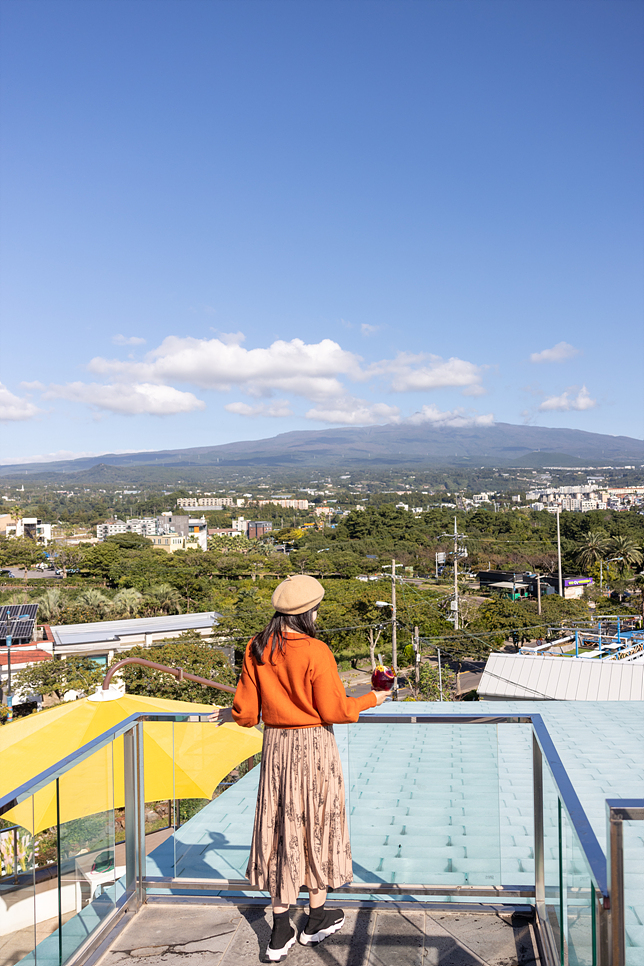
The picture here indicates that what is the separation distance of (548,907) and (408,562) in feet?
166

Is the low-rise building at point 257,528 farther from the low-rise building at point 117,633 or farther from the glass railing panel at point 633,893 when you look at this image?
the glass railing panel at point 633,893

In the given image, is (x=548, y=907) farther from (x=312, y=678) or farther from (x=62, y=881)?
(x=62, y=881)

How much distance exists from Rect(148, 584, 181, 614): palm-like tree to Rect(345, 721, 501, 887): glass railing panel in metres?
34.4

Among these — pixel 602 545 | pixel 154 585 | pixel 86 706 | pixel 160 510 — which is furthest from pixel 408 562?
pixel 160 510

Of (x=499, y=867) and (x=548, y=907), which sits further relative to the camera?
(x=499, y=867)

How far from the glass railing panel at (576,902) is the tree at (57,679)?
62.1 ft

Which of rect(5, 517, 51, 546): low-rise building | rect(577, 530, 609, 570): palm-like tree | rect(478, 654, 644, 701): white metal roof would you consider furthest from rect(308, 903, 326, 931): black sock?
rect(5, 517, 51, 546): low-rise building

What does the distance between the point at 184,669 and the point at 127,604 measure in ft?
55.2

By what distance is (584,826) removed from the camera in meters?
1.44

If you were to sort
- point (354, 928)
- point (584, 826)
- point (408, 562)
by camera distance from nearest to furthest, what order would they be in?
point (584, 826) < point (354, 928) < point (408, 562)

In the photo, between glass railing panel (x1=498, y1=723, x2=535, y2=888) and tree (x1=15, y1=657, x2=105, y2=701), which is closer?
glass railing panel (x1=498, y1=723, x2=535, y2=888)

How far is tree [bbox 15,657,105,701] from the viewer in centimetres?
1920

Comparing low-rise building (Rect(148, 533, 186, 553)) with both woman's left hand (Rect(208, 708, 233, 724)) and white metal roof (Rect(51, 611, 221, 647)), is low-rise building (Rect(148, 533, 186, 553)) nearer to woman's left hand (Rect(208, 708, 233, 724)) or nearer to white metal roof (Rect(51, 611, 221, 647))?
white metal roof (Rect(51, 611, 221, 647))

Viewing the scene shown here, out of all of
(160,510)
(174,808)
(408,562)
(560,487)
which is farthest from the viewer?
(560,487)
